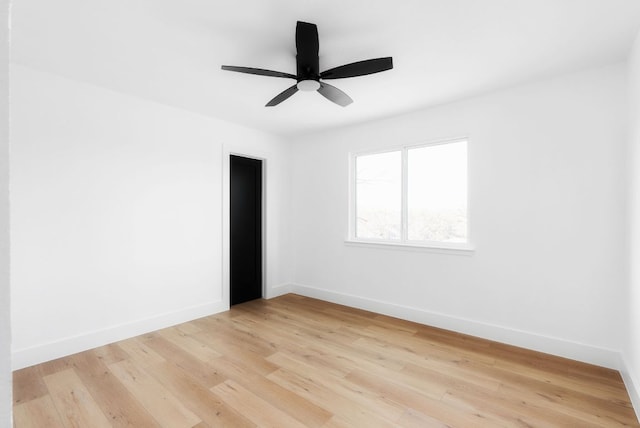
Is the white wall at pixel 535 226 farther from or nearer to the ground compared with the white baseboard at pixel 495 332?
farther from the ground

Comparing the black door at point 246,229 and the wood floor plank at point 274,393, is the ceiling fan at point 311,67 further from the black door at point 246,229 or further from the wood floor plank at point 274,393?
the wood floor plank at point 274,393

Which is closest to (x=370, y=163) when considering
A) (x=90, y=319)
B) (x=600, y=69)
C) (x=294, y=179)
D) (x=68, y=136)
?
(x=294, y=179)

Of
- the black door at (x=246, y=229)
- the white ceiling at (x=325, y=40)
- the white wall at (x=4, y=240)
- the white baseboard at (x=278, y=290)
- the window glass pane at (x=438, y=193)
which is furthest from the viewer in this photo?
the white baseboard at (x=278, y=290)

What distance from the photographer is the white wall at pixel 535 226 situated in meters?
2.60

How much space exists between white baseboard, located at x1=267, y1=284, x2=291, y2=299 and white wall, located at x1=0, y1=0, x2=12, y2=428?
4.49 m

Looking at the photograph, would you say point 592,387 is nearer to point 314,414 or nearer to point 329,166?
point 314,414

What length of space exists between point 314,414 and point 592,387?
7.02 feet

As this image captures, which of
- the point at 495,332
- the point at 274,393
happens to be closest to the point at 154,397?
the point at 274,393

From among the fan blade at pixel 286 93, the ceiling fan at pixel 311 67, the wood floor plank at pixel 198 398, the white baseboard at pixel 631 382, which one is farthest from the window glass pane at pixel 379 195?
the wood floor plank at pixel 198 398

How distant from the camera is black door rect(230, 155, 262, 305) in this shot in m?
4.45

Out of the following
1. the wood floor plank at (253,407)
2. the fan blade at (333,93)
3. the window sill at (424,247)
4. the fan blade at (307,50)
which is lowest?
the wood floor plank at (253,407)

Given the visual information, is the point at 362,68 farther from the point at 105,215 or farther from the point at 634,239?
the point at 105,215

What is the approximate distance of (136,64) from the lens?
2600 millimetres

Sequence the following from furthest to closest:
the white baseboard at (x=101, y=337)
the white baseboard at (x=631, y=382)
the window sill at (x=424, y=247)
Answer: the window sill at (x=424, y=247), the white baseboard at (x=101, y=337), the white baseboard at (x=631, y=382)
